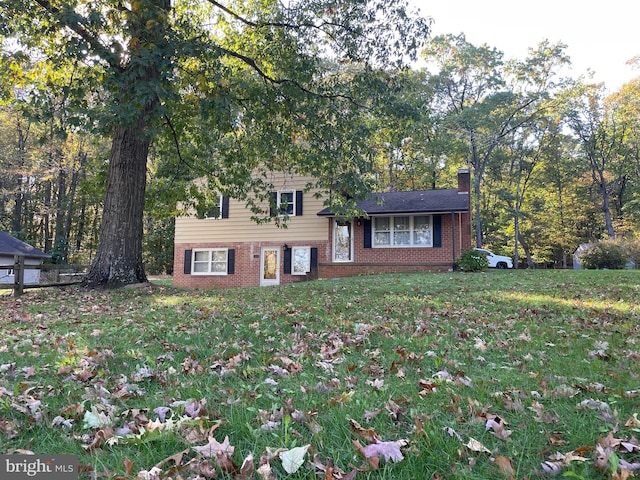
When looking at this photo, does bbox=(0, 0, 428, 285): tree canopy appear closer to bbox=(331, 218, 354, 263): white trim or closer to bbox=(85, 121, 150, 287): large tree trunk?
bbox=(85, 121, 150, 287): large tree trunk

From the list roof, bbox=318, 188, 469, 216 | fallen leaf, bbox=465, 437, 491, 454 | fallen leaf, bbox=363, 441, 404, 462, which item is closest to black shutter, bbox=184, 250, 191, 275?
roof, bbox=318, 188, 469, 216

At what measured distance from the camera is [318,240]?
62.8ft

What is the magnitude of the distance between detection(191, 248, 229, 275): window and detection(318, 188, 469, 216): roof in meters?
5.64

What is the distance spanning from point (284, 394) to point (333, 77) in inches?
362

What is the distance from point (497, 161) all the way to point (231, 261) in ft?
81.7

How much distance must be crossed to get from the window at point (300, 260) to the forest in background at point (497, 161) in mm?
7490

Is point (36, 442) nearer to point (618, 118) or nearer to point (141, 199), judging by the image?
point (141, 199)

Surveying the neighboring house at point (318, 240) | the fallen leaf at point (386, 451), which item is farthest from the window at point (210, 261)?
the fallen leaf at point (386, 451)

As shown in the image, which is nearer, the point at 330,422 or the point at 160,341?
the point at 330,422

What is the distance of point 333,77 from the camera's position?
10.3 m

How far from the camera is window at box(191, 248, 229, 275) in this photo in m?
20.5

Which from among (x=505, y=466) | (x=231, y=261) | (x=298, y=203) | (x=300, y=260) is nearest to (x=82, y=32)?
(x=505, y=466)

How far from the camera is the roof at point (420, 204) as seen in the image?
1712 centimetres

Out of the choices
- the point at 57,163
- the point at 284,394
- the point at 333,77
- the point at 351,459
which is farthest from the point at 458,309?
the point at 57,163
